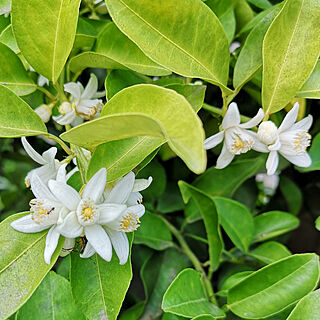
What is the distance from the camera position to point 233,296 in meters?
0.65

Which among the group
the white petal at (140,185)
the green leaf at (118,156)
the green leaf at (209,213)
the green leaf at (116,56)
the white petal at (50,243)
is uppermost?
the green leaf at (116,56)

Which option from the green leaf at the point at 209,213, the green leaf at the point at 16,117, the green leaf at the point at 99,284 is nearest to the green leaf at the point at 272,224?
the green leaf at the point at 209,213

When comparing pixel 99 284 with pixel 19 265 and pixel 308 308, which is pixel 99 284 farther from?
pixel 308 308

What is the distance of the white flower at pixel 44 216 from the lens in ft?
1.59

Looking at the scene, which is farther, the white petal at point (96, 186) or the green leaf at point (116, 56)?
the green leaf at point (116, 56)

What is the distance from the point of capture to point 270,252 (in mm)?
780

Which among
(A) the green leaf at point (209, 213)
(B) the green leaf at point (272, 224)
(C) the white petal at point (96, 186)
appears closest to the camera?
(C) the white petal at point (96, 186)

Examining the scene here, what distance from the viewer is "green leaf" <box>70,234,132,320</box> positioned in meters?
0.52

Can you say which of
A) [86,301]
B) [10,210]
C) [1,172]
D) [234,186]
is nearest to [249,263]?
[234,186]

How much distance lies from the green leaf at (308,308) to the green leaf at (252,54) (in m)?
0.27

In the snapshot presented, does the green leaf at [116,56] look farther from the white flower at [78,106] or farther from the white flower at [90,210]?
the white flower at [90,210]

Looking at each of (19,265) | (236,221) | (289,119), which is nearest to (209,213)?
(236,221)

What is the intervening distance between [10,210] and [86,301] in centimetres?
71

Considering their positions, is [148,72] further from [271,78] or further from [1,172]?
[1,172]
